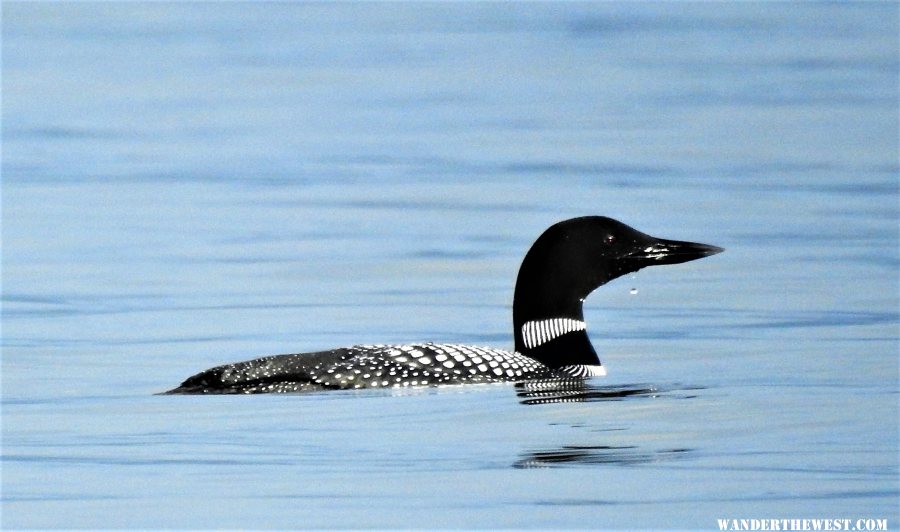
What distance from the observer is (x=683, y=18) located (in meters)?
33.2

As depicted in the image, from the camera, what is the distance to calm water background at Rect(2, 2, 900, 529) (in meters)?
6.74

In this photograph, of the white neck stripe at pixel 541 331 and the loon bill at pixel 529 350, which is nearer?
the loon bill at pixel 529 350

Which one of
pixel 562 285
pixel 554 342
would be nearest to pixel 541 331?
pixel 554 342

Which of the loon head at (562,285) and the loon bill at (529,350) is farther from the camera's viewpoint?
the loon head at (562,285)

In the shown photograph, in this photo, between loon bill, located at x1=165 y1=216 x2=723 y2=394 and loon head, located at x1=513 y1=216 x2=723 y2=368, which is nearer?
loon bill, located at x1=165 y1=216 x2=723 y2=394

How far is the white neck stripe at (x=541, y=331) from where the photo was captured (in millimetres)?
8664

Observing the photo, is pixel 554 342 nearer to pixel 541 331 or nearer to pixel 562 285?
pixel 541 331

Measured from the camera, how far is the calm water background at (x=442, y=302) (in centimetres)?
674

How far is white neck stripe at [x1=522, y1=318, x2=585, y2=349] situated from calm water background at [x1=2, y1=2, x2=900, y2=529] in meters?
0.36

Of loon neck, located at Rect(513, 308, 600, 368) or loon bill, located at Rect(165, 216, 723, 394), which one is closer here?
loon bill, located at Rect(165, 216, 723, 394)

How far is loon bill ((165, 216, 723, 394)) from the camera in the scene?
811 cm

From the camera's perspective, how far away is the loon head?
864cm

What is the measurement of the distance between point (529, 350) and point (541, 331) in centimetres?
9

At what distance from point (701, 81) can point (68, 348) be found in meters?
15.4
